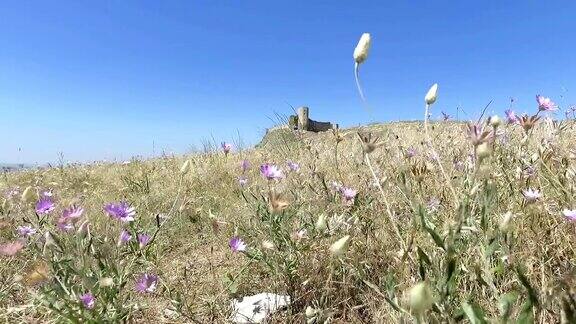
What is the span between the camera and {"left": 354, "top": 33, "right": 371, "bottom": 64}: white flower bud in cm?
111

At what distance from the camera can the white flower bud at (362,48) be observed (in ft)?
3.64

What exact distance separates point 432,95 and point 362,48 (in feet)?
0.71

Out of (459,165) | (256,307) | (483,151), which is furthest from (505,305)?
(459,165)

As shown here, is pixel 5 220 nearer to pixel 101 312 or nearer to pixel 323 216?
pixel 101 312

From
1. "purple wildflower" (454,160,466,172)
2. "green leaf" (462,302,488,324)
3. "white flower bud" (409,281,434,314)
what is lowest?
"green leaf" (462,302,488,324)

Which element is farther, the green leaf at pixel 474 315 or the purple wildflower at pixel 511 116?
the purple wildflower at pixel 511 116

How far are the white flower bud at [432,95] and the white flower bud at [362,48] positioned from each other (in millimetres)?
189

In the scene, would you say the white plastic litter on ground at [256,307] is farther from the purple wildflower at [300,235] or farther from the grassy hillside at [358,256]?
the purple wildflower at [300,235]

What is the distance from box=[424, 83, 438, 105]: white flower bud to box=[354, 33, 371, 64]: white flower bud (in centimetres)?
19

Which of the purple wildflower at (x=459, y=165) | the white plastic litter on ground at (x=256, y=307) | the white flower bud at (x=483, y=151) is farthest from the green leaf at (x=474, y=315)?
the purple wildflower at (x=459, y=165)

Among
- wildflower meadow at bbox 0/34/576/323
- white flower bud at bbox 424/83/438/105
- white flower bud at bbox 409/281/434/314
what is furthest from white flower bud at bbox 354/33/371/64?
white flower bud at bbox 409/281/434/314

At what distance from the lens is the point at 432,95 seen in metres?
1.12

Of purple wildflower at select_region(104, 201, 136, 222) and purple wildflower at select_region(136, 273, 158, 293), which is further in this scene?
purple wildflower at select_region(104, 201, 136, 222)

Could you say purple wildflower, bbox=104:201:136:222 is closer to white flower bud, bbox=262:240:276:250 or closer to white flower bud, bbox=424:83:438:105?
white flower bud, bbox=262:240:276:250
